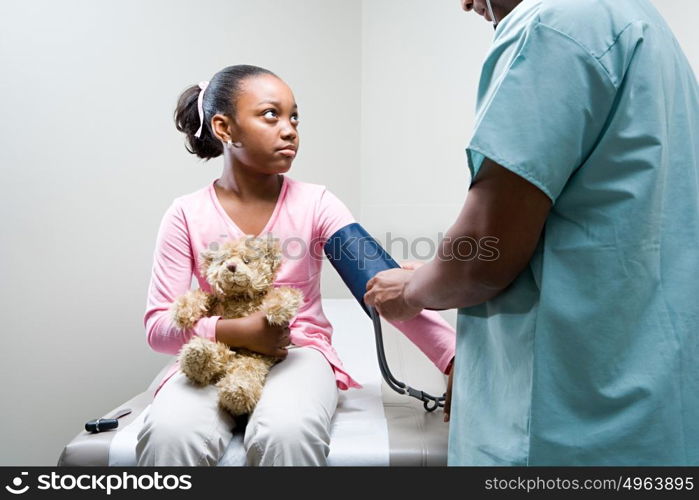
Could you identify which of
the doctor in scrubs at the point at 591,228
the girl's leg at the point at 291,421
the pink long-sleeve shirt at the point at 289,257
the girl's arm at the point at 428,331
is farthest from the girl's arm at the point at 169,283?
the doctor in scrubs at the point at 591,228

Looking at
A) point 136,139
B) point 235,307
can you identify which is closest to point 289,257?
point 235,307

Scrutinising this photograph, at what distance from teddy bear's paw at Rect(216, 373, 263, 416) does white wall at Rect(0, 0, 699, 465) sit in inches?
53.3

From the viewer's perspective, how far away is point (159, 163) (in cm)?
258

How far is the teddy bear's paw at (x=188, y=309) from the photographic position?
1.38 meters

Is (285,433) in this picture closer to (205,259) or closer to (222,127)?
(205,259)

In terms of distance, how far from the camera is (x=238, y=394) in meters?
1.27

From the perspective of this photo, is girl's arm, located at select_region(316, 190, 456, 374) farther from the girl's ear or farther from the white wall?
the white wall

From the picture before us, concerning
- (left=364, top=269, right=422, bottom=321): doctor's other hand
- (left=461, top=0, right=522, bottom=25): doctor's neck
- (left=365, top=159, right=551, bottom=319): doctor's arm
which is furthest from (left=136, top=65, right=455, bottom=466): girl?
(left=461, top=0, right=522, bottom=25): doctor's neck

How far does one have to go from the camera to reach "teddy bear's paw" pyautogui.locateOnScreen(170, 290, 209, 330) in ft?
4.51

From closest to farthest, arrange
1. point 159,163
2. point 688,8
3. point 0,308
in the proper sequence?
point 688,8, point 0,308, point 159,163

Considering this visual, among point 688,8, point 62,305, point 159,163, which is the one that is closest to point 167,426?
point 62,305

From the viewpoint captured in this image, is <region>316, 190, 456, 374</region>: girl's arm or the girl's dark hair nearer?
<region>316, 190, 456, 374</region>: girl's arm
